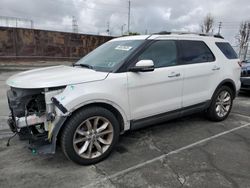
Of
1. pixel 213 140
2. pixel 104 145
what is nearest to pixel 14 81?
pixel 104 145

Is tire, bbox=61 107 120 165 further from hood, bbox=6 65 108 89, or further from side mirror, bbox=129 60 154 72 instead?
side mirror, bbox=129 60 154 72

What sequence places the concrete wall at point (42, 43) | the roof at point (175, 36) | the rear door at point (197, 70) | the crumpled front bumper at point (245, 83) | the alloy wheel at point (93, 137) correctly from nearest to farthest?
the alloy wheel at point (93, 137) < the roof at point (175, 36) < the rear door at point (197, 70) < the crumpled front bumper at point (245, 83) < the concrete wall at point (42, 43)

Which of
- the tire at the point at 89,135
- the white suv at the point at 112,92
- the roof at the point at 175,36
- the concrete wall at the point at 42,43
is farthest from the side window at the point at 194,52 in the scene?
the concrete wall at the point at 42,43

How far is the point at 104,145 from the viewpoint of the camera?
3.28m

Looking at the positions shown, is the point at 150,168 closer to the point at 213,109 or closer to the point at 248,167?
the point at 248,167

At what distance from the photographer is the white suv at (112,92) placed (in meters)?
2.88

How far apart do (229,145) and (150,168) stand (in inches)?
63.7

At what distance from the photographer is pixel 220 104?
4.91 m

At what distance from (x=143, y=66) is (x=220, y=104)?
100 inches

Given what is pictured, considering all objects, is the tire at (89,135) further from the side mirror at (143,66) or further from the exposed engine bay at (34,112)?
the side mirror at (143,66)

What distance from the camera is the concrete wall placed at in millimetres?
18594

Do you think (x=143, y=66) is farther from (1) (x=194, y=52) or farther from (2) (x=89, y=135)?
(1) (x=194, y=52)

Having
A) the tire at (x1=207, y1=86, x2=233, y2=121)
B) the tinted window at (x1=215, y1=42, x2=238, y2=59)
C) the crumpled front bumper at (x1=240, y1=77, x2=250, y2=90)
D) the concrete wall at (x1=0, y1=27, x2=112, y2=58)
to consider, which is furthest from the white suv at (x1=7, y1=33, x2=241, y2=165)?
the concrete wall at (x1=0, y1=27, x2=112, y2=58)

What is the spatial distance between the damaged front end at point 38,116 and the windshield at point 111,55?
90 cm
